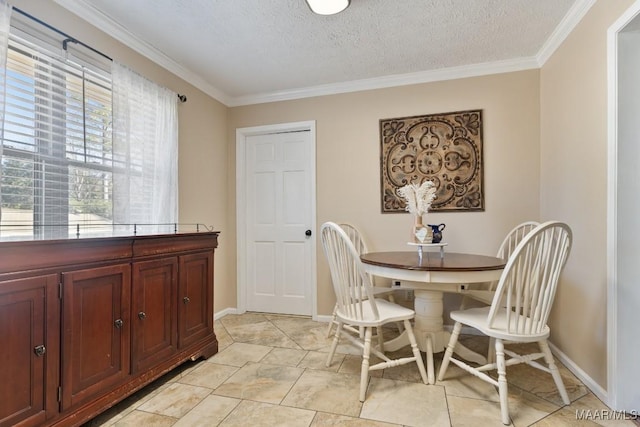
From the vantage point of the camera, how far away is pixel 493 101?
286 centimetres

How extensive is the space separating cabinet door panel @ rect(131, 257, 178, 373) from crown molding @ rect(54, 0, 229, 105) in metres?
1.63

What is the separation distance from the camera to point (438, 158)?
296 cm

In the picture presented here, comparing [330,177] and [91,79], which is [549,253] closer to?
[330,177]

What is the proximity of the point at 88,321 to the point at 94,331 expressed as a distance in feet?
0.22

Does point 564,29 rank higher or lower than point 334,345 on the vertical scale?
higher

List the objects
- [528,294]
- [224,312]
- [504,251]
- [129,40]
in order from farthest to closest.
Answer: [224,312], [504,251], [129,40], [528,294]

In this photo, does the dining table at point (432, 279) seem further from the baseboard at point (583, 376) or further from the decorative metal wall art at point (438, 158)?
A: the decorative metal wall art at point (438, 158)

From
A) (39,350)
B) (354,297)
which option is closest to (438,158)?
(354,297)

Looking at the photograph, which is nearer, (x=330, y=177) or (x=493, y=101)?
(x=493, y=101)

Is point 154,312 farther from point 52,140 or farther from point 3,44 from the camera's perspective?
point 3,44

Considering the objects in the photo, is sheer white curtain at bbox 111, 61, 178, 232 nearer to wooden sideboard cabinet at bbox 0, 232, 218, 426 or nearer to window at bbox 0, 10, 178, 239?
window at bbox 0, 10, 178, 239

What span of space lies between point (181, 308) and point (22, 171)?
3.87 feet

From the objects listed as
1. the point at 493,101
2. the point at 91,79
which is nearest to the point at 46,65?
the point at 91,79

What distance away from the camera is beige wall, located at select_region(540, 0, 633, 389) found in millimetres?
1825
